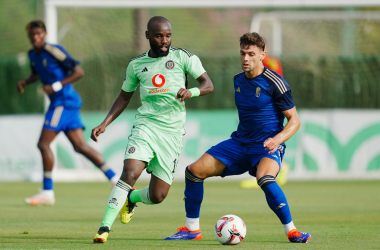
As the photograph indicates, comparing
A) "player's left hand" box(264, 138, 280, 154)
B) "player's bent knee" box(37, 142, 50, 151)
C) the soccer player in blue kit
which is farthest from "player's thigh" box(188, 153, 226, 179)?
"player's bent knee" box(37, 142, 50, 151)

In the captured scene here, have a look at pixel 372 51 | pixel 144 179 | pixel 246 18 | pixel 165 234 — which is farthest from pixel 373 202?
pixel 246 18

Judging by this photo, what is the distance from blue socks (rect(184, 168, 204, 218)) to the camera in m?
6.99

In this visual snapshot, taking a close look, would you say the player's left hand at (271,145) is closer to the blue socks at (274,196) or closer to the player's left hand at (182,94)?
the blue socks at (274,196)

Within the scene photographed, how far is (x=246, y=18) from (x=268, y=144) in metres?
19.2

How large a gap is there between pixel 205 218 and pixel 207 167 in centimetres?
235

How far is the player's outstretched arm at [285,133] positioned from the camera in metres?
6.30

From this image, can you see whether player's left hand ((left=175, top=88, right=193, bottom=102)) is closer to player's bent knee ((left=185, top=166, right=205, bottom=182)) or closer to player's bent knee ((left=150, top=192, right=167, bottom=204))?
player's bent knee ((left=185, top=166, right=205, bottom=182))

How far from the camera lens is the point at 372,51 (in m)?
22.9

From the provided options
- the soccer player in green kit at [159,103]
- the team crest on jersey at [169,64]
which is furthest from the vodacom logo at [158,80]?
the team crest on jersey at [169,64]

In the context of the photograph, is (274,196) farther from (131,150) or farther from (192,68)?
(192,68)

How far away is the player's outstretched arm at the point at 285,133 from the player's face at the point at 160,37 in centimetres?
138

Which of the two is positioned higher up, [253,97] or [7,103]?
[253,97]

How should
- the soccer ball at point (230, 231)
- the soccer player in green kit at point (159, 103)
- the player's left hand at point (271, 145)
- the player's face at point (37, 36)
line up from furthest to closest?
the player's face at point (37, 36), the soccer player in green kit at point (159, 103), the soccer ball at point (230, 231), the player's left hand at point (271, 145)

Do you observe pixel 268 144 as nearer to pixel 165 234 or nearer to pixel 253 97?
pixel 253 97
